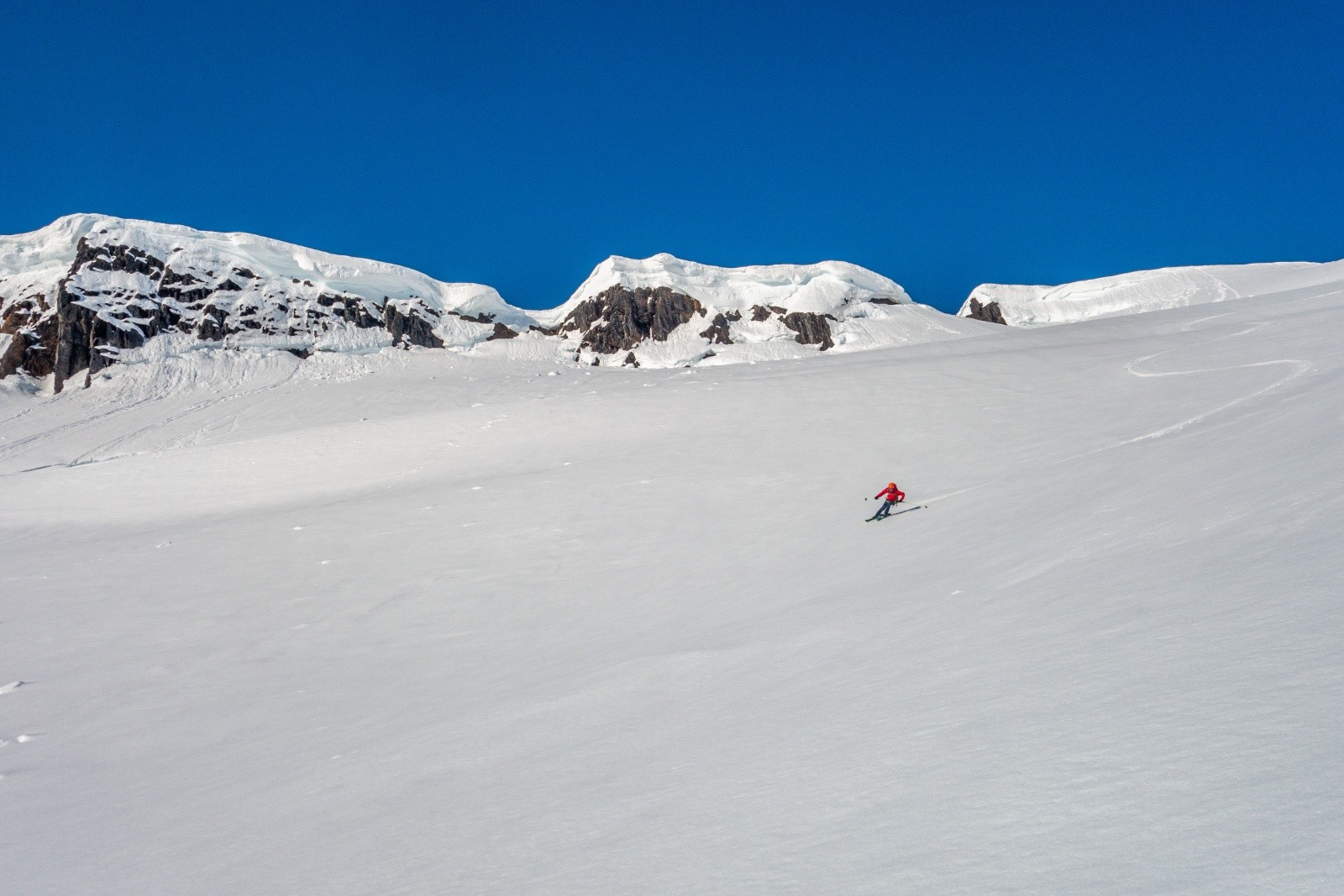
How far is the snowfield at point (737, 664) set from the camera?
→ 2873 millimetres

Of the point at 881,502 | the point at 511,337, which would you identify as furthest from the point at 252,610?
the point at 511,337

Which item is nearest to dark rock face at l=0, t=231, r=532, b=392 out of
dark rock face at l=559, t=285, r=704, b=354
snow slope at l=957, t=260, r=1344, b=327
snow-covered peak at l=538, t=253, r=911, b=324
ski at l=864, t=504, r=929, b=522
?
dark rock face at l=559, t=285, r=704, b=354

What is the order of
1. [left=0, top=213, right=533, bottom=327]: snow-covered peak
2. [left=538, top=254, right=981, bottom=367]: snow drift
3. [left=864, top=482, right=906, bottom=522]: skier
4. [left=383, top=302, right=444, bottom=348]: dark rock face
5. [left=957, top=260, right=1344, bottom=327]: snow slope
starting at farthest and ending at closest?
[left=538, top=254, right=981, bottom=367]: snow drift, [left=0, top=213, right=533, bottom=327]: snow-covered peak, [left=383, top=302, right=444, bottom=348]: dark rock face, [left=957, top=260, right=1344, bottom=327]: snow slope, [left=864, top=482, right=906, bottom=522]: skier

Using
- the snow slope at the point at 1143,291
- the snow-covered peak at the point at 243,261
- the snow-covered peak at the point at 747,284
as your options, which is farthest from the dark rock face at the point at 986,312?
the snow-covered peak at the point at 243,261

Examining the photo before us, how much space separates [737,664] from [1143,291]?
100 metres

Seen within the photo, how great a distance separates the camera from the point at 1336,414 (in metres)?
9.96

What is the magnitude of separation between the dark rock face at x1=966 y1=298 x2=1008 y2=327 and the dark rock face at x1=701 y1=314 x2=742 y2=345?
122 feet

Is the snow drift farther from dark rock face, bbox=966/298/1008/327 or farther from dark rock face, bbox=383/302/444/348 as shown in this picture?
dark rock face, bbox=966/298/1008/327

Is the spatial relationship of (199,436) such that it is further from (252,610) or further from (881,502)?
(881,502)

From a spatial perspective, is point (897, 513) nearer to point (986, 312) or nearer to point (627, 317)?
point (627, 317)

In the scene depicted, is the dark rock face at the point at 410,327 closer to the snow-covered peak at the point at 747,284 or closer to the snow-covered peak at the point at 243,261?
the snow-covered peak at the point at 243,261

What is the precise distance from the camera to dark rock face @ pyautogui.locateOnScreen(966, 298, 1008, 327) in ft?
333

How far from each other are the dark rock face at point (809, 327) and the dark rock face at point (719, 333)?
5833 millimetres

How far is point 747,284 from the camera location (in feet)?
295
